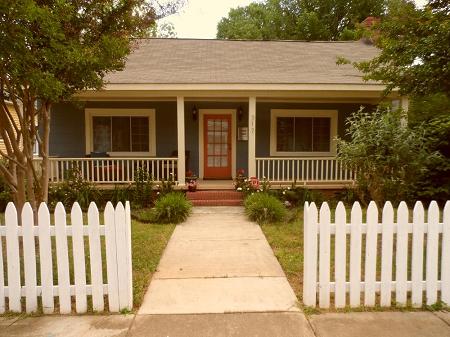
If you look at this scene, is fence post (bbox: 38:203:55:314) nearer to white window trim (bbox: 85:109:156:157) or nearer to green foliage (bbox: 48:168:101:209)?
green foliage (bbox: 48:168:101:209)

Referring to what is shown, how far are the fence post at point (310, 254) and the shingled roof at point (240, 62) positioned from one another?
6.41m

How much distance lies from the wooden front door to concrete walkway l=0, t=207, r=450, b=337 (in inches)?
286

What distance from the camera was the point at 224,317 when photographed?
3383 millimetres

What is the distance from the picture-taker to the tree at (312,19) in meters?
28.2

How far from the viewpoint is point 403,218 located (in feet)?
11.7

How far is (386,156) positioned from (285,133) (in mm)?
6680

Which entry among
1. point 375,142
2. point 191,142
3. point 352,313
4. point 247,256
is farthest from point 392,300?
point 191,142

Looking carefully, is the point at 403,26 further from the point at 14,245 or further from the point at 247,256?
the point at 14,245

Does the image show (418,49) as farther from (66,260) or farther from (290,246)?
(66,260)

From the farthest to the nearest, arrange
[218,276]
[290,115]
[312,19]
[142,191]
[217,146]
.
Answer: [312,19]
[217,146]
[290,115]
[142,191]
[218,276]

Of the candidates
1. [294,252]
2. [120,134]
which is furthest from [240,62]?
[294,252]

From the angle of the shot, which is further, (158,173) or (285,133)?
(285,133)

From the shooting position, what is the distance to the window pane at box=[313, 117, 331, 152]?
12.0 metres

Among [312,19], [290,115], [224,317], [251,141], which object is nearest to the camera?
[224,317]
